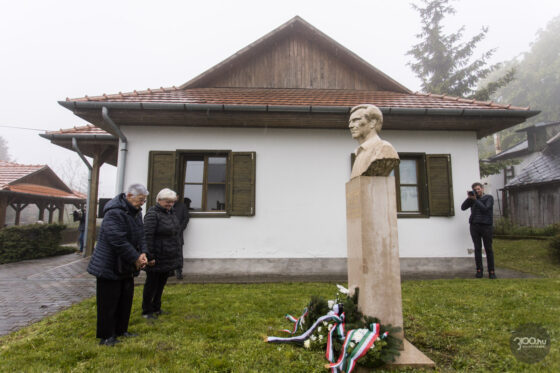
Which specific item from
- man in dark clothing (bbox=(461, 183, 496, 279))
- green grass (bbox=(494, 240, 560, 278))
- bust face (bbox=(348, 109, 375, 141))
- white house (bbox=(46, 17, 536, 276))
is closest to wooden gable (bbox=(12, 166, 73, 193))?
white house (bbox=(46, 17, 536, 276))

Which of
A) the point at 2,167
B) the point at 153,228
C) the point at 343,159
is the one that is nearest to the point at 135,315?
the point at 153,228

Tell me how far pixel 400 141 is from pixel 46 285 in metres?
8.11

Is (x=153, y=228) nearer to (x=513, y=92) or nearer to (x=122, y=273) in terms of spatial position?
(x=122, y=273)

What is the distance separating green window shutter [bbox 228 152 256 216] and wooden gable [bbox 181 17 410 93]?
9.93 feet

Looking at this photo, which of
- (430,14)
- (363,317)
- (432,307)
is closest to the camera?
(363,317)

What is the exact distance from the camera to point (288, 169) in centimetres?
693

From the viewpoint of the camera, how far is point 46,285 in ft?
19.5

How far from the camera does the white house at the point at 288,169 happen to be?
6496mm

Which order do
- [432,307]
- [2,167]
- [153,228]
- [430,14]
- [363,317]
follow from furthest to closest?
1. [430,14]
2. [2,167]
3. [432,307]
4. [153,228]
5. [363,317]

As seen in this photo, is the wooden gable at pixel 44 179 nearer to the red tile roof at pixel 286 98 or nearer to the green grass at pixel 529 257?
the red tile roof at pixel 286 98

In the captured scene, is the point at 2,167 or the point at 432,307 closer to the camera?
the point at 432,307

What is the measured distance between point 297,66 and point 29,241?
1064cm

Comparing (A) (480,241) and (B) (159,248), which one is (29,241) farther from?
(A) (480,241)

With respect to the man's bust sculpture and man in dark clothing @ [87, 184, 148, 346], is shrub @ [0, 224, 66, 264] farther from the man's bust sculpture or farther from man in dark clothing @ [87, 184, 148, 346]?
the man's bust sculpture
